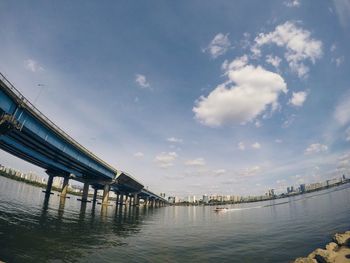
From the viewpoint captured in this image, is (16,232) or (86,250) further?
(16,232)

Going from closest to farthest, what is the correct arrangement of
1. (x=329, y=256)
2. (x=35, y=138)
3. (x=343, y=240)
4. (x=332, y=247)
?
(x=329, y=256) < (x=332, y=247) < (x=343, y=240) < (x=35, y=138)

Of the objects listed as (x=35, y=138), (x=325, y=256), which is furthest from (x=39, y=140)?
(x=325, y=256)

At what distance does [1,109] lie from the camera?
3036 cm

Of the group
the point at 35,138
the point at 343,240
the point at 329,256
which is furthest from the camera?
the point at 35,138

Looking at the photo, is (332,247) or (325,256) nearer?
(325,256)

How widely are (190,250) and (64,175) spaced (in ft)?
268

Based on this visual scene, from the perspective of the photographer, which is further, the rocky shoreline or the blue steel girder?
the blue steel girder

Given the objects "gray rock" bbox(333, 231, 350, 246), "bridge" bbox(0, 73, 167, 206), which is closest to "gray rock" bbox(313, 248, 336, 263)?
"gray rock" bbox(333, 231, 350, 246)

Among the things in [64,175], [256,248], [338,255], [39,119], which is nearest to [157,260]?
[256,248]

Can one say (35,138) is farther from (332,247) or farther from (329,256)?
(332,247)

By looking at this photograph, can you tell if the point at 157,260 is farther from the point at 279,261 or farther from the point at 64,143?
the point at 64,143

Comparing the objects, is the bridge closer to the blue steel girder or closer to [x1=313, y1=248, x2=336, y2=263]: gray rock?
the blue steel girder

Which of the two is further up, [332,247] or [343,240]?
[343,240]

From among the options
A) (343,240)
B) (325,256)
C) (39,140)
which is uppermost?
(39,140)
